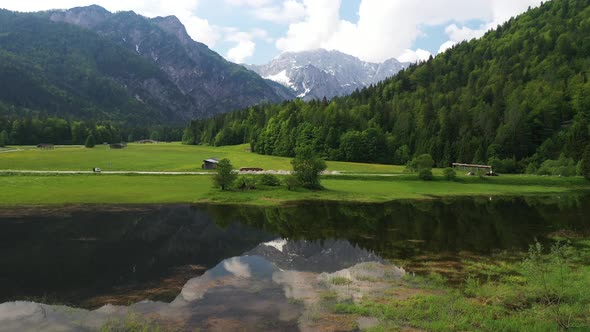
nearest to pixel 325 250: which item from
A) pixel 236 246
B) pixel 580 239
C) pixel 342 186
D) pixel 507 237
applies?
pixel 236 246

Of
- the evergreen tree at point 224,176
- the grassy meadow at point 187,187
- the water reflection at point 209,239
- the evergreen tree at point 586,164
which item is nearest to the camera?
the water reflection at point 209,239

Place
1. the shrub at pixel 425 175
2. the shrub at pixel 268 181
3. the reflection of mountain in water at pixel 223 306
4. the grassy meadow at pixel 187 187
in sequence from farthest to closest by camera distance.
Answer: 1. the shrub at pixel 425 175
2. the shrub at pixel 268 181
3. the grassy meadow at pixel 187 187
4. the reflection of mountain in water at pixel 223 306

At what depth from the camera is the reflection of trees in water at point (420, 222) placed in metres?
47.5

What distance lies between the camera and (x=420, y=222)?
59625 millimetres

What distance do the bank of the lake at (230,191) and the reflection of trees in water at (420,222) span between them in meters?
7.92

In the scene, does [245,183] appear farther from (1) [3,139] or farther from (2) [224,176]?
(1) [3,139]

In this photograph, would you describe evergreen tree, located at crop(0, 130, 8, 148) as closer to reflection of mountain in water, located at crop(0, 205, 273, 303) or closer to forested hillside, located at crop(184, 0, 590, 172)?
forested hillside, located at crop(184, 0, 590, 172)

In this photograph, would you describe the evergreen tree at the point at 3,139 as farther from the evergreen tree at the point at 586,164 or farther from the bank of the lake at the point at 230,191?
the evergreen tree at the point at 586,164

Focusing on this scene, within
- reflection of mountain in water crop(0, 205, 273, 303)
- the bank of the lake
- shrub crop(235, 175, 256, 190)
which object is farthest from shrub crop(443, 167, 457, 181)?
reflection of mountain in water crop(0, 205, 273, 303)

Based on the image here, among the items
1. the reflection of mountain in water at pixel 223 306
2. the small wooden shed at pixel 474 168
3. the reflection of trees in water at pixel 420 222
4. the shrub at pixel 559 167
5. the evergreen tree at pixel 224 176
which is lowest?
the reflection of mountain in water at pixel 223 306

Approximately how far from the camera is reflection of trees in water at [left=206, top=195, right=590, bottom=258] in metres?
47.5

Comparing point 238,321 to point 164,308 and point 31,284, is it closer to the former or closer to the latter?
point 164,308

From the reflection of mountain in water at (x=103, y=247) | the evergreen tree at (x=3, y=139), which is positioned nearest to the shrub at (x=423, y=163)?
the reflection of mountain in water at (x=103, y=247)

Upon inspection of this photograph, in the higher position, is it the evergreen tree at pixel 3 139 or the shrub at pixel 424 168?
the shrub at pixel 424 168
